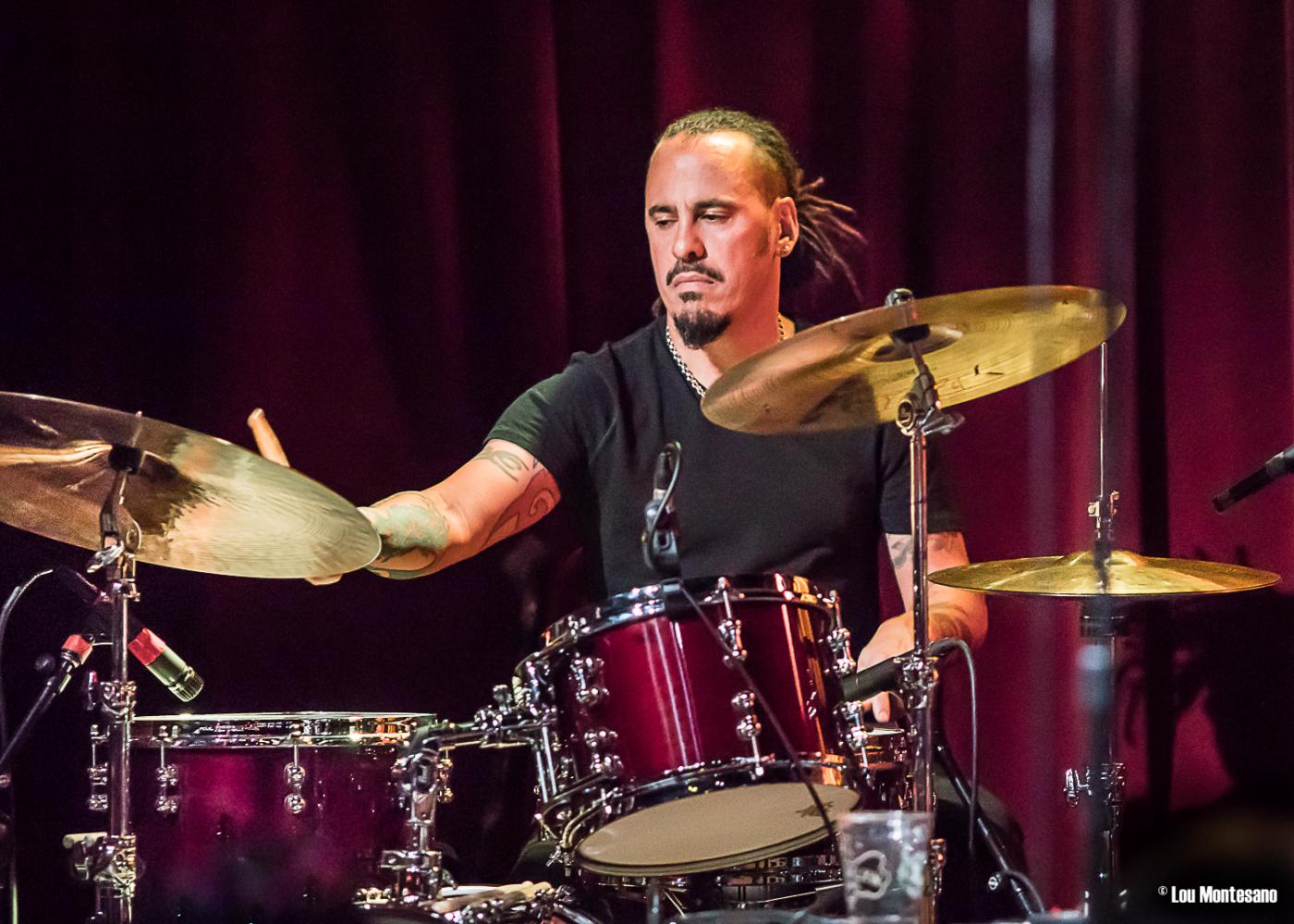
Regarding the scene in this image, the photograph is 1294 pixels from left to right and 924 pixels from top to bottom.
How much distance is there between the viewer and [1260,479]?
233cm

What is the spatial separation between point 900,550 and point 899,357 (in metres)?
0.68

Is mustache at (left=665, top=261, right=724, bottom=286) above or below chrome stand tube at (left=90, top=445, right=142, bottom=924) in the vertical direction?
above

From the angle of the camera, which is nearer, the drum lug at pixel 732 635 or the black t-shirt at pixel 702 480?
the drum lug at pixel 732 635

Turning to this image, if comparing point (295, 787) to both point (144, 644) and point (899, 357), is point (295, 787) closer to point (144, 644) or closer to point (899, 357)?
point (144, 644)

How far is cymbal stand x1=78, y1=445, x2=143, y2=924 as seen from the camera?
2010mm

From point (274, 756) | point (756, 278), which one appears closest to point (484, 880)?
point (274, 756)

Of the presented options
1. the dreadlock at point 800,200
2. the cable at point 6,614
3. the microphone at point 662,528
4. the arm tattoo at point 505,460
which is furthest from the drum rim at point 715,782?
the dreadlock at point 800,200

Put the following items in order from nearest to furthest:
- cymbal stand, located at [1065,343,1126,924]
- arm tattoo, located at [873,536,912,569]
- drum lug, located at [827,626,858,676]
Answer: drum lug, located at [827,626,858,676] → cymbal stand, located at [1065,343,1126,924] → arm tattoo, located at [873,536,912,569]

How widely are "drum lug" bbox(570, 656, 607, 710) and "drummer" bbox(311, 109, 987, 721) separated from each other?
2.08 feet

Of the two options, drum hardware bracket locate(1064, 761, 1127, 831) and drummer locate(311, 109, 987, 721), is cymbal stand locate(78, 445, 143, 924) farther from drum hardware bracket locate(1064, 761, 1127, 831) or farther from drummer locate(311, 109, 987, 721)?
drum hardware bracket locate(1064, 761, 1127, 831)

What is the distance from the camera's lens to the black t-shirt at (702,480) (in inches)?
104

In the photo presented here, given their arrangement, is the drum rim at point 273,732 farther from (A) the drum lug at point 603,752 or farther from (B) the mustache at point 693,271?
(B) the mustache at point 693,271

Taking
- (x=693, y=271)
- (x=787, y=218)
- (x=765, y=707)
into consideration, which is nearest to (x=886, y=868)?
(x=765, y=707)

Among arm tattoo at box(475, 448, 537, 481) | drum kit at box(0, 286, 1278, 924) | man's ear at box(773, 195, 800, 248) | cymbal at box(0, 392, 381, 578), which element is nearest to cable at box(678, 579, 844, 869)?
drum kit at box(0, 286, 1278, 924)
